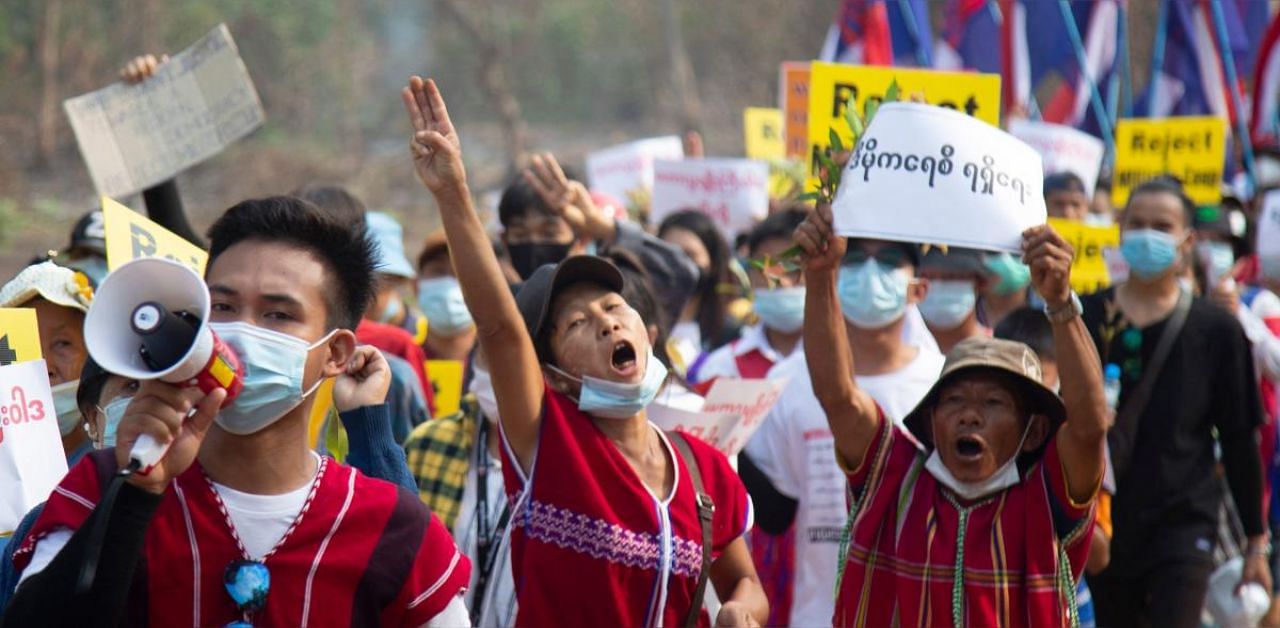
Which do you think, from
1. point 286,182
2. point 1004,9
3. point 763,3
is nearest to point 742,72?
point 763,3

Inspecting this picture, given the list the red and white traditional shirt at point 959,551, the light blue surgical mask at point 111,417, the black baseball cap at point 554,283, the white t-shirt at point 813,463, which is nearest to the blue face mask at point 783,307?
the white t-shirt at point 813,463

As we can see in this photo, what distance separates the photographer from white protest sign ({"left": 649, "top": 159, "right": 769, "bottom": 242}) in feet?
34.8

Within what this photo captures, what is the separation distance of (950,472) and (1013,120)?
7.79 m

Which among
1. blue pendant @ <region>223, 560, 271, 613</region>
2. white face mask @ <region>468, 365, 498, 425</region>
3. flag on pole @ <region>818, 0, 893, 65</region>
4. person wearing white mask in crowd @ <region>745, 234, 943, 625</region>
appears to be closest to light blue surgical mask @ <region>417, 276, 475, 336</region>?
person wearing white mask in crowd @ <region>745, 234, 943, 625</region>

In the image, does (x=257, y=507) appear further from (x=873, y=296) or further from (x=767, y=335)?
(x=767, y=335)

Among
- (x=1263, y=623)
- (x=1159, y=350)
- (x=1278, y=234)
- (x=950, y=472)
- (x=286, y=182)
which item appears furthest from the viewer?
(x=286, y=182)

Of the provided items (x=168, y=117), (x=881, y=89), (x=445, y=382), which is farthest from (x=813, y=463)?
(x=168, y=117)

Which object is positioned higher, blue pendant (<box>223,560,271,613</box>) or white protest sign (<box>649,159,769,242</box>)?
white protest sign (<box>649,159,769,242</box>)

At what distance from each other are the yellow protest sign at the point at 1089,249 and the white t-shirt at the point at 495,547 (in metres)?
4.42

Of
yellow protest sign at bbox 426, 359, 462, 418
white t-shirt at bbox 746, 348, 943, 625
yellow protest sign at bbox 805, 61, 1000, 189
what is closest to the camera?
white t-shirt at bbox 746, 348, 943, 625

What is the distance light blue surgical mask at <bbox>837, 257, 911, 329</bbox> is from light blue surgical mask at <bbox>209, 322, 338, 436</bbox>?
324 centimetres

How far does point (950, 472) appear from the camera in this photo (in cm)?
461

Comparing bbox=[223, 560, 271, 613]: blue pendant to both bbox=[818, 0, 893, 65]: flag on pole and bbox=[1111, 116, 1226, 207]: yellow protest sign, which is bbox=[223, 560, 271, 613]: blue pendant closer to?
bbox=[1111, 116, 1226, 207]: yellow protest sign

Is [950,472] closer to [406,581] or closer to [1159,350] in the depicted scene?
[406,581]
